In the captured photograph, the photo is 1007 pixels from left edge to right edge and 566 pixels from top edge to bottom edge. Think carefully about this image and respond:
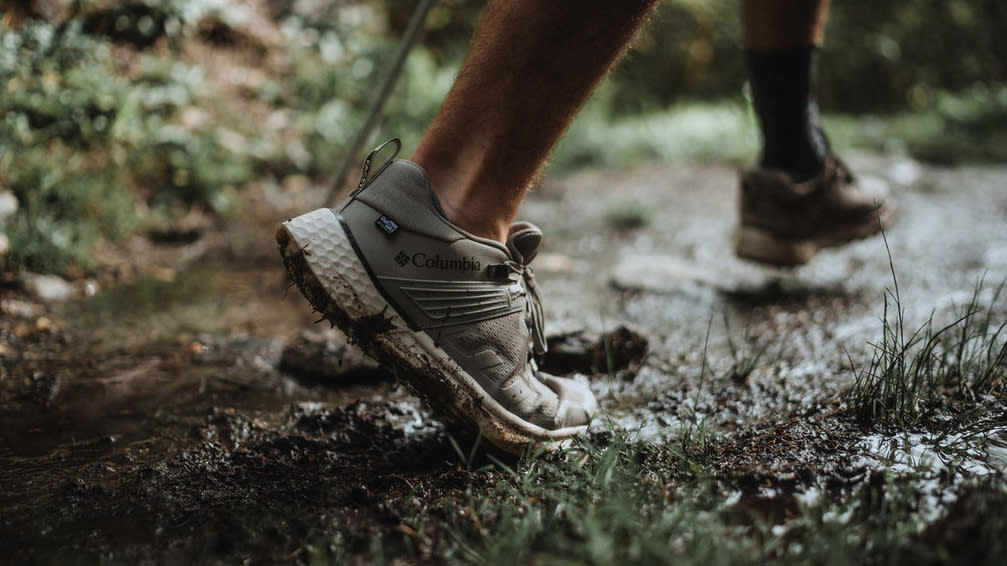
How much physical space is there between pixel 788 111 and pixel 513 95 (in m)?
1.62

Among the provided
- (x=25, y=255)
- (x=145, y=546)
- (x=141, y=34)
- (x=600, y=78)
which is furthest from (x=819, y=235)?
(x=141, y=34)

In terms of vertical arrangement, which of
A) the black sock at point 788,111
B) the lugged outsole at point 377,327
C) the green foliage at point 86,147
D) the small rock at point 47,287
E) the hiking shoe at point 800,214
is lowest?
the small rock at point 47,287

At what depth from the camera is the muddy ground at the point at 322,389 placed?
1156mm

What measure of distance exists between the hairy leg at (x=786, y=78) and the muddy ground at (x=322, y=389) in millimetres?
539

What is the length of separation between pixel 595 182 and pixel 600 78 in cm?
387

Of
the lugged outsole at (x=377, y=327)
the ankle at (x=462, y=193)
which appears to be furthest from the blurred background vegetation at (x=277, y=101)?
the lugged outsole at (x=377, y=327)

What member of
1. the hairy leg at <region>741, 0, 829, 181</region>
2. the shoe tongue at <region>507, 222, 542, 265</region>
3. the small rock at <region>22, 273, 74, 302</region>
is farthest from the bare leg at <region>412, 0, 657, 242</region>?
the small rock at <region>22, 273, 74, 302</region>

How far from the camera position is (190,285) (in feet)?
9.29

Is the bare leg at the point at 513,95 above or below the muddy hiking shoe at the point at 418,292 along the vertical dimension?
above

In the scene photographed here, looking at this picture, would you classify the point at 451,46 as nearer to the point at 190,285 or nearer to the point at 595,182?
the point at 595,182

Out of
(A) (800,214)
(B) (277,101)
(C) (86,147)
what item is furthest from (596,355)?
(B) (277,101)

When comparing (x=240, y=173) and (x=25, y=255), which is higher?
(x=240, y=173)

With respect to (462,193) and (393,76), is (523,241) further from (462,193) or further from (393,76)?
(393,76)

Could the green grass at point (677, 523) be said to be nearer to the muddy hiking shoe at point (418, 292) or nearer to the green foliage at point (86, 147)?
the muddy hiking shoe at point (418, 292)
